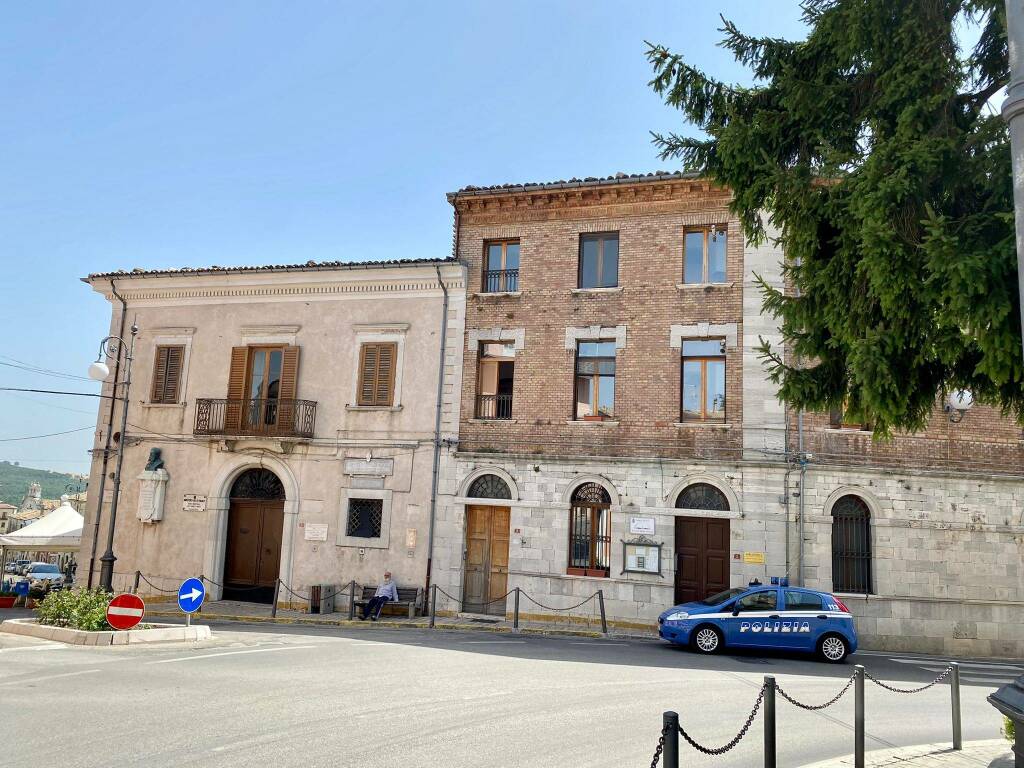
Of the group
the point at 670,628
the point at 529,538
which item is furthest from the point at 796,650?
the point at 529,538

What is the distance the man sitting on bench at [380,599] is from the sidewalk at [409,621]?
0.76ft

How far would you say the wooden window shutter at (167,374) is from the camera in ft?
76.6

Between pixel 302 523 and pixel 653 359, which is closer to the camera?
pixel 653 359

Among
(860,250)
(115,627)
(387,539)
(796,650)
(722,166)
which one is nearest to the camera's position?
(860,250)

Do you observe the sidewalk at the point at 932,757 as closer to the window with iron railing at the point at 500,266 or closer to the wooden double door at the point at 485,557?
the wooden double door at the point at 485,557

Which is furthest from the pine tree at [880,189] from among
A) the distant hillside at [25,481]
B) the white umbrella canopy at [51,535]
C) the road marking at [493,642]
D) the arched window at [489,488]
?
the distant hillside at [25,481]

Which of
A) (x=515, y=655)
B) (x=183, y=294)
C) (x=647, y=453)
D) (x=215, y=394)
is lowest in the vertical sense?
(x=515, y=655)

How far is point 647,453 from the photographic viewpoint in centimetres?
1942

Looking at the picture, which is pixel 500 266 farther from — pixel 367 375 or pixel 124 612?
pixel 124 612

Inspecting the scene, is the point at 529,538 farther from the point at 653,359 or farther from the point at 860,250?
the point at 860,250

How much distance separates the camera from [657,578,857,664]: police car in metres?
14.9

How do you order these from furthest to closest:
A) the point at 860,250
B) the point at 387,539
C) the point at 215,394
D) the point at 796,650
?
the point at 215,394 < the point at 387,539 < the point at 796,650 < the point at 860,250

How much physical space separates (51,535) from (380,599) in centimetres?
1175

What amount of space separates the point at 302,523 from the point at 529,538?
634 cm
